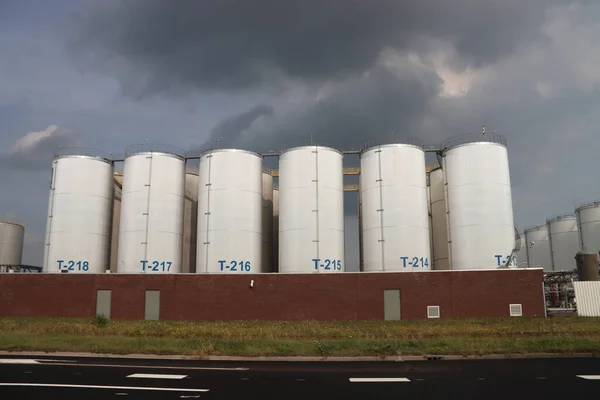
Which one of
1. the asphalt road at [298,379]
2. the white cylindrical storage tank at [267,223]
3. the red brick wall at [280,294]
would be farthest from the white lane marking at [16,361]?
the white cylindrical storage tank at [267,223]

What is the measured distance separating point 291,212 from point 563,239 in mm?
43163

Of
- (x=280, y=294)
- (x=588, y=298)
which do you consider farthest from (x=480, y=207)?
(x=280, y=294)

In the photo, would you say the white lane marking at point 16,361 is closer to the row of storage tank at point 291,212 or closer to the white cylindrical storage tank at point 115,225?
the row of storage tank at point 291,212

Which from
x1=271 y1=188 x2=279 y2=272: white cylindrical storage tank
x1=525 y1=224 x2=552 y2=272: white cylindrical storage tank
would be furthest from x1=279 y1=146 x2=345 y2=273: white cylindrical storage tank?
x1=525 y1=224 x2=552 y2=272: white cylindrical storage tank

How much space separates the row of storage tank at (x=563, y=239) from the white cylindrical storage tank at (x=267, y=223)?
1452 inches

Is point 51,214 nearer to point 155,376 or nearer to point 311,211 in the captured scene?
point 311,211

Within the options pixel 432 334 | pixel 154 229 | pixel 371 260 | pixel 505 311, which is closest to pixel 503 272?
pixel 505 311

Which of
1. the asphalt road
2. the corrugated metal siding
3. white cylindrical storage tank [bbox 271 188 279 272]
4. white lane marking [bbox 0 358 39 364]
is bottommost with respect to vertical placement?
the asphalt road

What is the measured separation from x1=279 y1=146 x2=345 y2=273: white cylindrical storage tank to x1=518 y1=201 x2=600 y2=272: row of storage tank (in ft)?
112

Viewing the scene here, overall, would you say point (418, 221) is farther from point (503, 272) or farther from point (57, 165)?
point (57, 165)

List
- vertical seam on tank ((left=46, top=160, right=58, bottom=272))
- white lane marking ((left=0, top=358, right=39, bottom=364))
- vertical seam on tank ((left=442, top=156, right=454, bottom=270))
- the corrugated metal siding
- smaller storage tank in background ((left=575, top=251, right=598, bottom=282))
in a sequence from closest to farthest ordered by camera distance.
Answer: white lane marking ((left=0, top=358, right=39, bottom=364))
the corrugated metal siding
vertical seam on tank ((left=442, top=156, right=454, bottom=270))
vertical seam on tank ((left=46, top=160, right=58, bottom=272))
smaller storage tank in background ((left=575, top=251, right=598, bottom=282))

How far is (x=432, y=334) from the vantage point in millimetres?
23031

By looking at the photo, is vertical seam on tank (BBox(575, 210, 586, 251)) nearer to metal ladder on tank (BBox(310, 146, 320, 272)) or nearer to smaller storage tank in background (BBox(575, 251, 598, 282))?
smaller storage tank in background (BBox(575, 251, 598, 282))

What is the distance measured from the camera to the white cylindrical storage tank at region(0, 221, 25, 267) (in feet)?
189
